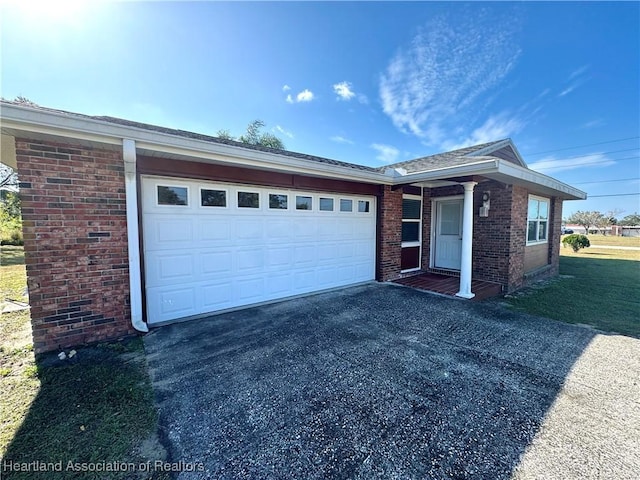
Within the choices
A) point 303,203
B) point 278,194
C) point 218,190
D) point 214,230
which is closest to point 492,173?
point 303,203

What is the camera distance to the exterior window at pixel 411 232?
772cm

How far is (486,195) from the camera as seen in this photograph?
660 centimetres

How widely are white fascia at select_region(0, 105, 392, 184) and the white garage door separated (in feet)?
2.16

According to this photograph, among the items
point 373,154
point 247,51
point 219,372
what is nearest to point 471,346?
point 219,372

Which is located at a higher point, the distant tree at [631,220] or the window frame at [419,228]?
the distant tree at [631,220]

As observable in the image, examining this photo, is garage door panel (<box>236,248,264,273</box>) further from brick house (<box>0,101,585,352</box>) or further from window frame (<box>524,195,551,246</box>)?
window frame (<box>524,195,551,246</box>)

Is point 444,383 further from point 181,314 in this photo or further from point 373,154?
point 373,154

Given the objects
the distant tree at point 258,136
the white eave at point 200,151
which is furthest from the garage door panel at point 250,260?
the distant tree at point 258,136

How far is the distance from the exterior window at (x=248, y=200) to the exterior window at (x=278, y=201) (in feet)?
0.93

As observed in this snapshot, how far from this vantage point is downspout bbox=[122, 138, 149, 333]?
11.9 feet

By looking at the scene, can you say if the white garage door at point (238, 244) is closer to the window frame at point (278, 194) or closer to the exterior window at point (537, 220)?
the window frame at point (278, 194)

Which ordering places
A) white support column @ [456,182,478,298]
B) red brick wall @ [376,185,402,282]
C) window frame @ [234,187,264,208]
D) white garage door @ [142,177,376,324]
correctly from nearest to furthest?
white garage door @ [142,177,376,324], window frame @ [234,187,264,208], white support column @ [456,182,478,298], red brick wall @ [376,185,402,282]

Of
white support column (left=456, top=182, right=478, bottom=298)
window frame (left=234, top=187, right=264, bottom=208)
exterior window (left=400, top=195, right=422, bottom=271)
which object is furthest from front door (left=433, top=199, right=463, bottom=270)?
window frame (left=234, top=187, right=264, bottom=208)

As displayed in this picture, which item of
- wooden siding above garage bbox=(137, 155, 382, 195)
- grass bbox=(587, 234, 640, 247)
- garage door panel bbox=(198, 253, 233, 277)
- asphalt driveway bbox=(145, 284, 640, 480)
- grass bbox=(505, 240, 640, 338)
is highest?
wooden siding above garage bbox=(137, 155, 382, 195)
